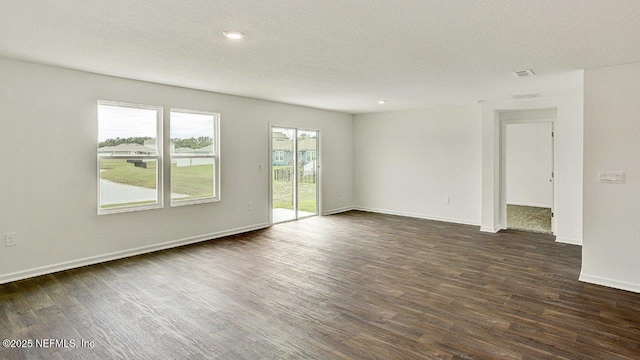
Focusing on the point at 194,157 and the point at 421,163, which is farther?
the point at 421,163

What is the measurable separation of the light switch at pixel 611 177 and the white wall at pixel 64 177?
5.16m

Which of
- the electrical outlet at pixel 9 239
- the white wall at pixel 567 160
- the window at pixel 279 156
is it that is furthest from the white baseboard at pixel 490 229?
the electrical outlet at pixel 9 239

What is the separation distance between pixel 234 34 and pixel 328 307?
2.51 meters

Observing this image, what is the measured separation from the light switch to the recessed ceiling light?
157 inches

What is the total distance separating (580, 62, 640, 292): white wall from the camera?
3584mm

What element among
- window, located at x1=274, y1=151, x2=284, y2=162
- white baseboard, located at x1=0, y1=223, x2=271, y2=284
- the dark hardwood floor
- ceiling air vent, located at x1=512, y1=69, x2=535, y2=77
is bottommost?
the dark hardwood floor

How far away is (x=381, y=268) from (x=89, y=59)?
13.2ft

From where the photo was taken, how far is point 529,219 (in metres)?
7.45

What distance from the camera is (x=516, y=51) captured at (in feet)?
10.9

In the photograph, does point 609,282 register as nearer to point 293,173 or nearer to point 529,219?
point 529,219

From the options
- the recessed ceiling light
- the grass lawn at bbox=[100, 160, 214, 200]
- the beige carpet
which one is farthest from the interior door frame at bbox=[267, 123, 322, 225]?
the beige carpet

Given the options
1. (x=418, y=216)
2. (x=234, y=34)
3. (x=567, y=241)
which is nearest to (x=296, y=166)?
(x=418, y=216)

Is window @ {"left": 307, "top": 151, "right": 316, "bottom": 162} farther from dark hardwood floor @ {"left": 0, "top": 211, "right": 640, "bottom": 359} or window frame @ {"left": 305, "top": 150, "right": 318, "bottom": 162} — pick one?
dark hardwood floor @ {"left": 0, "top": 211, "right": 640, "bottom": 359}

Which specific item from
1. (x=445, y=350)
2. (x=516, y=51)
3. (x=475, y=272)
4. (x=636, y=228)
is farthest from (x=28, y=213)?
(x=636, y=228)
